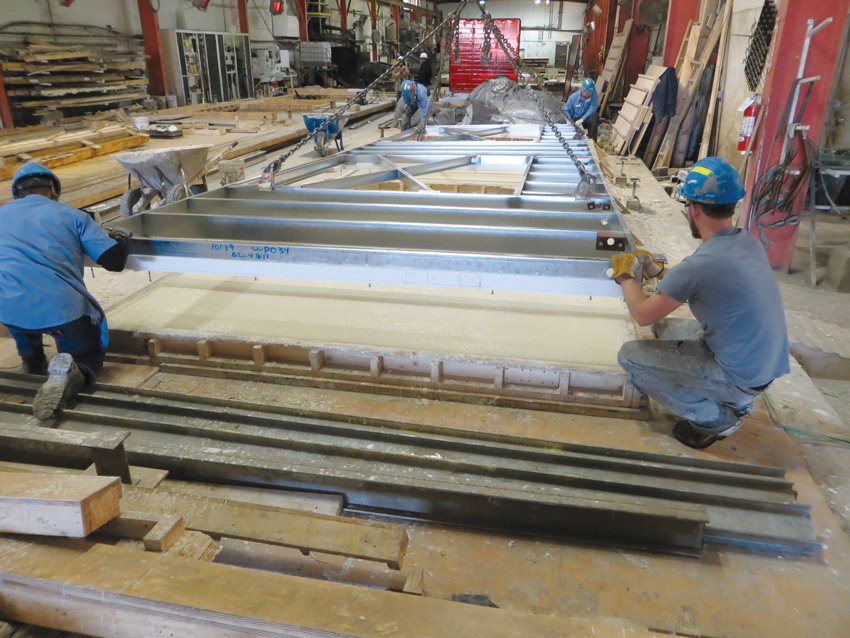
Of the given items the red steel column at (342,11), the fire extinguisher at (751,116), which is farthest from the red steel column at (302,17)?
the fire extinguisher at (751,116)

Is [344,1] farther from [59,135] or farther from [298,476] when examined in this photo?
[298,476]

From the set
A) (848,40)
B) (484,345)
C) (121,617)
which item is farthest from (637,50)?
(121,617)

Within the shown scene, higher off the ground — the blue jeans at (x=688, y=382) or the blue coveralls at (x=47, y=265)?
the blue coveralls at (x=47, y=265)

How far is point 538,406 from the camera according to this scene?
2.89 meters

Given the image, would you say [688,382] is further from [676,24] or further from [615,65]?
[615,65]

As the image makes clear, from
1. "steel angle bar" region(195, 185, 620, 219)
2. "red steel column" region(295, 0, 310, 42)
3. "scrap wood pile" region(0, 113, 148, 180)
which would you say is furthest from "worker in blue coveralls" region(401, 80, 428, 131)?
"red steel column" region(295, 0, 310, 42)

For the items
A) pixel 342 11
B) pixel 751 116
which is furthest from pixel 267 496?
pixel 342 11

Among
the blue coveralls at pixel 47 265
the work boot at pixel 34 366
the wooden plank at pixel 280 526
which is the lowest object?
the work boot at pixel 34 366

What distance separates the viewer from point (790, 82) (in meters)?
4.72

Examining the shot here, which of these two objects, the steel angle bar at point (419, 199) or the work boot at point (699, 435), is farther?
the steel angle bar at point (419, 199)

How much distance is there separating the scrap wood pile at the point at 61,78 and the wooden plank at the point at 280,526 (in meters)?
11.1

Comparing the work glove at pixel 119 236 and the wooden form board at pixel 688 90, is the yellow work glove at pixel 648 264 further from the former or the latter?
the wooden form board at pixel 688 90

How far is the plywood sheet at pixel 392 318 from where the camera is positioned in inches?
125

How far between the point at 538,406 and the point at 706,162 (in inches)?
52.8
